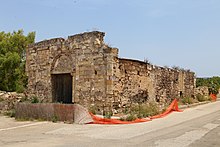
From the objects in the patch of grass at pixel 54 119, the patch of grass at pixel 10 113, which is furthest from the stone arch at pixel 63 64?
the patch of grass at pixel 54 119

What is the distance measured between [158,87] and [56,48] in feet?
22.3

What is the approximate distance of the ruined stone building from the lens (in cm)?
1397

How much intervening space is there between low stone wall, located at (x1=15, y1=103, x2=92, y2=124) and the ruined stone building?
237 centimetres

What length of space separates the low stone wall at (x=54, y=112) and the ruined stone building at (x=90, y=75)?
2372 millimetres

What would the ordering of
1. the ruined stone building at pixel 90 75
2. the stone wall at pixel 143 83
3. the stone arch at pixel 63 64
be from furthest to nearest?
the stone arch at pixel 63 64, the stone wall at pixel 143 83, the ruined stone building at pixel 90 75

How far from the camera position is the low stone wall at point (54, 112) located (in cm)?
1168

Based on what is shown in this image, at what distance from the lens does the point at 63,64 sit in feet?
52.4

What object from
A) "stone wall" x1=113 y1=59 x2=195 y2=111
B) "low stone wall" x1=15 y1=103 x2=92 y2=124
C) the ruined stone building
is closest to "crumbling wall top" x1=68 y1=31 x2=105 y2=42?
the ruined stone building

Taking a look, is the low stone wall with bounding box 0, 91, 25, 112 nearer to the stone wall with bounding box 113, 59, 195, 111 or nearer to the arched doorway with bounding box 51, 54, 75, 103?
the arched doorway with bounding box 51, 54, 75, 103

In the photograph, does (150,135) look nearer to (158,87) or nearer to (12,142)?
(12,142)

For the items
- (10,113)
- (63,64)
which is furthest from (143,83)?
(10,113)

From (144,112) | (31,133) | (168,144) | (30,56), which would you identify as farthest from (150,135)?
(30,56)

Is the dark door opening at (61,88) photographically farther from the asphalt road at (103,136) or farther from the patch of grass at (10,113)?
the asphalt road at (103,136)

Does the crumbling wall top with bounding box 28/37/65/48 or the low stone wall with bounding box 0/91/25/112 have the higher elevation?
the crumbling wall top with bounding box 28/37/65/48
